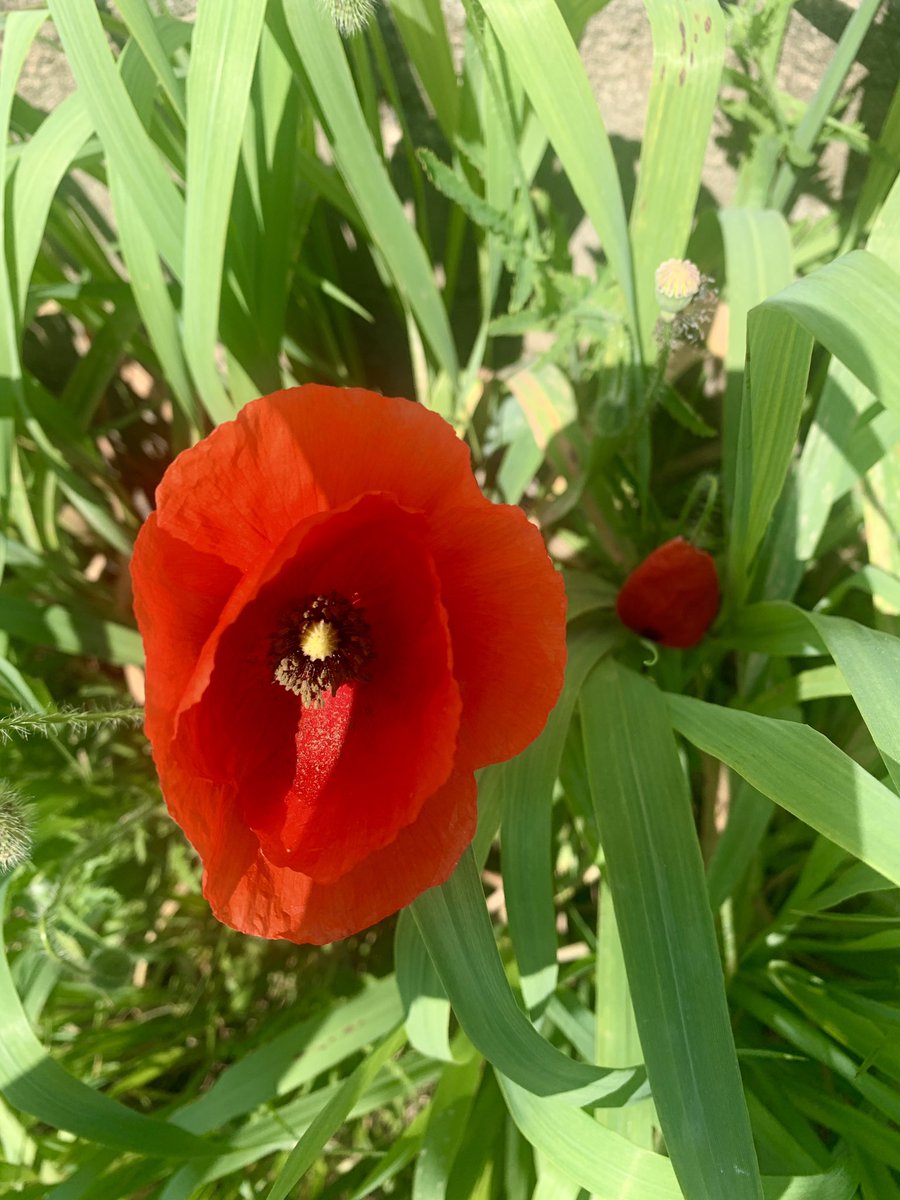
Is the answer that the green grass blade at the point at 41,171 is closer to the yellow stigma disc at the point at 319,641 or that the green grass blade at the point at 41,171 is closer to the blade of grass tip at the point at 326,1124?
the yellow stigma disc at the point at 319,641

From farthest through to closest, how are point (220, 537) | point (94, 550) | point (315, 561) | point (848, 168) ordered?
point (94, 550) → point (848, 168) → point (315, 561) → point (220, 537)

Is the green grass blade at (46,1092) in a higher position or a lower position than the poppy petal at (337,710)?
lower

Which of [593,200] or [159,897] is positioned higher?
[593,200]

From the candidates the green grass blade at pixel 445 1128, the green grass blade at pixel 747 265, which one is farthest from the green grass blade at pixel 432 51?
the green grass blade at pixel 445 1128

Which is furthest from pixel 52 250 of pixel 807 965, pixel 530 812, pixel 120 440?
pixel 807 965

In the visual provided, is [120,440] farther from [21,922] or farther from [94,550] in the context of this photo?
[21,922]

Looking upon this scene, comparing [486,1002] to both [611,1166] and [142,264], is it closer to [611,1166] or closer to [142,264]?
[611,1166]

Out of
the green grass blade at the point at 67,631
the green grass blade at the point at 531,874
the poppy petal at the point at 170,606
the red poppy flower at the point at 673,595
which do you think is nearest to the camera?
the poppy petal at the point at 170,606
